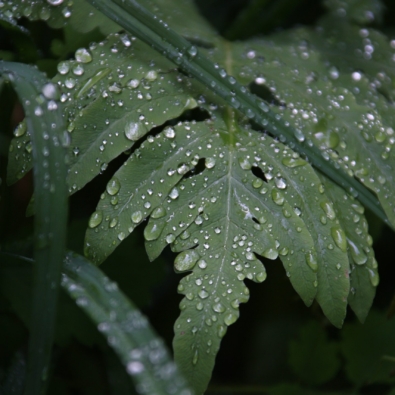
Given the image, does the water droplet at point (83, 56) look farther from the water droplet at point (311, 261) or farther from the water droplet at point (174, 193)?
the water droplet at point (311, 261)

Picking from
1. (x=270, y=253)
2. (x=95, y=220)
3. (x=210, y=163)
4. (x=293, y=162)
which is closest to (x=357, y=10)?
(x=293, y=162)

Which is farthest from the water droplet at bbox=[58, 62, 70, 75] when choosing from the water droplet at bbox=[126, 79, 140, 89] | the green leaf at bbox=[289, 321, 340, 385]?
the green leaf at bbox=[289, 321, 340, 385]

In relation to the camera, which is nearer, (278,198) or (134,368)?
(134,368)

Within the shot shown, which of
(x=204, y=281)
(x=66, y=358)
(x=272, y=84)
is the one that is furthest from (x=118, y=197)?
(x=66, y=358)

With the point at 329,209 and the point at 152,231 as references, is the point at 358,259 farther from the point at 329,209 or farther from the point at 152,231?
the point at 152,231

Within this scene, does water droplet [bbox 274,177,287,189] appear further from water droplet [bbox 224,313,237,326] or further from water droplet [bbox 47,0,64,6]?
water droplet [bbox 47,0,64,6]

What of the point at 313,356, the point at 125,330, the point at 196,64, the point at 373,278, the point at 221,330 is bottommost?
the point at 313,356

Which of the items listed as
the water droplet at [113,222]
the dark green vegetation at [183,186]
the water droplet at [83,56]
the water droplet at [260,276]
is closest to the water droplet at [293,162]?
the dark green vegetation at [183,186]
